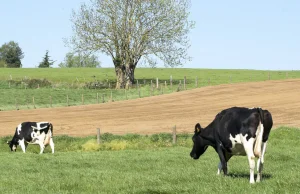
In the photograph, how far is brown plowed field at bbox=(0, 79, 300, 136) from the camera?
4388 centimetres

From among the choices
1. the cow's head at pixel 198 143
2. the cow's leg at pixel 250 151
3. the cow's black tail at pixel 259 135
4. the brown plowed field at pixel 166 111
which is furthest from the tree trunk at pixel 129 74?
the cow's leg at pixel 250 151

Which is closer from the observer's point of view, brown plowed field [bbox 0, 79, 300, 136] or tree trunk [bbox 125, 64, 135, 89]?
brown plowed field [bbox 0, 79, 300, 136]

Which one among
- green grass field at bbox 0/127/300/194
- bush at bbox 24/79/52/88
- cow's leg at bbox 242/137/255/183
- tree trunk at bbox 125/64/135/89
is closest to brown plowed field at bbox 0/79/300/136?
tree trunk at bbox 125/64/135/89

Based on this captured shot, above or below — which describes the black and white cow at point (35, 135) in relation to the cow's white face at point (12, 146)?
above

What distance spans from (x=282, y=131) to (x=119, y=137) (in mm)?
9262

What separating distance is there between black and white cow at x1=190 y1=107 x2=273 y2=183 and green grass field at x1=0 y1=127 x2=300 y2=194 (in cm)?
64

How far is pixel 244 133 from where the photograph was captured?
14328 mm

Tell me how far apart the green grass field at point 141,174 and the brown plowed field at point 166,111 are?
55.9ft

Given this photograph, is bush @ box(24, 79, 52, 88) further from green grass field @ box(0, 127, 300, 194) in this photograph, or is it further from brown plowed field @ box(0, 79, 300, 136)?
green grass field @ box(0, 127, 300, 194)

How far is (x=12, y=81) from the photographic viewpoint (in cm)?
8612

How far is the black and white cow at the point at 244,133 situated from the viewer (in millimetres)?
14211

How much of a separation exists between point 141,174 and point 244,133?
4.23 m

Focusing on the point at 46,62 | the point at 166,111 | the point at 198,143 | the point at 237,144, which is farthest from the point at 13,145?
the point at 46,62

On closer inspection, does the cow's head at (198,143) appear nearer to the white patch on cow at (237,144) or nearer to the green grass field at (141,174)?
the green grass field at (141,174)
